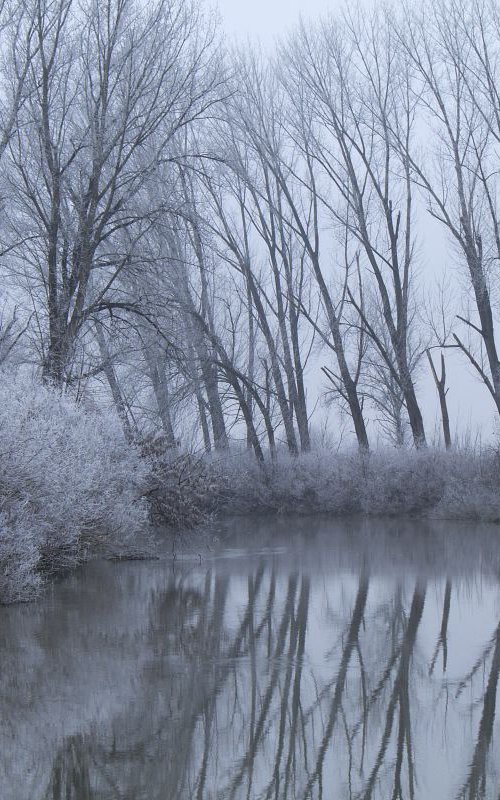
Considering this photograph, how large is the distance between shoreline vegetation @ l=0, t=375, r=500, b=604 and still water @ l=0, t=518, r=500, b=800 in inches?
31.9

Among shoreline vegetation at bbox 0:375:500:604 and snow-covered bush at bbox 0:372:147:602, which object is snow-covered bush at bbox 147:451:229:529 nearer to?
shoreline vegetation at bbox 0:375:500:604

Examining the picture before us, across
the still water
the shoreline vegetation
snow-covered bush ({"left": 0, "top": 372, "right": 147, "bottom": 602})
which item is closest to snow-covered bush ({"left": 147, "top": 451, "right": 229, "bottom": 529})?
the shoreline vegetation

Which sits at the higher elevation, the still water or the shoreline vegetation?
the shoreline vegetation

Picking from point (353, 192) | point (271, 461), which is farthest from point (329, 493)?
point (353, 192)

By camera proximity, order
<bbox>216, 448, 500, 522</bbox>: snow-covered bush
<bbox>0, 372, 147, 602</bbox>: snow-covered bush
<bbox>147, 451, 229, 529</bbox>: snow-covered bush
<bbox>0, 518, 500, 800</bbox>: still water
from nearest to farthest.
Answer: <bbox>0, 518, 500, 800</bbox>: still water, <bbox>0, 372, 147, 602</bbox>: snow-covered bush, <bbox>147, 451, 229, 529</bbox>: snow-covered bush, <bbox>216, 448, 500, 522</bbox>: snow-covered bush

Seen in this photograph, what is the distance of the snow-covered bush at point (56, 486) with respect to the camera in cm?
1155

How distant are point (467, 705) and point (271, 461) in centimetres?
2329

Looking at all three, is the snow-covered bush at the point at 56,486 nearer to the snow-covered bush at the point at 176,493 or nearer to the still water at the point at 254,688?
the still water at the point at 254,688

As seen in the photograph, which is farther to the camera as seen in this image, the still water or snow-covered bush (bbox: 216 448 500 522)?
snow-covered bush (bbox: 216 448 500 522)

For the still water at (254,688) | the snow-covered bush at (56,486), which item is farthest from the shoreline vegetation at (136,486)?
the still water at (254,688)

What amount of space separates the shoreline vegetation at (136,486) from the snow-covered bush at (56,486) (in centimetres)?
2

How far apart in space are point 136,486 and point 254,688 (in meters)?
10.0

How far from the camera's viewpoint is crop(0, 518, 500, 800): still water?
5.82m

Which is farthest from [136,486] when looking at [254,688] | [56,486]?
[254,688]
